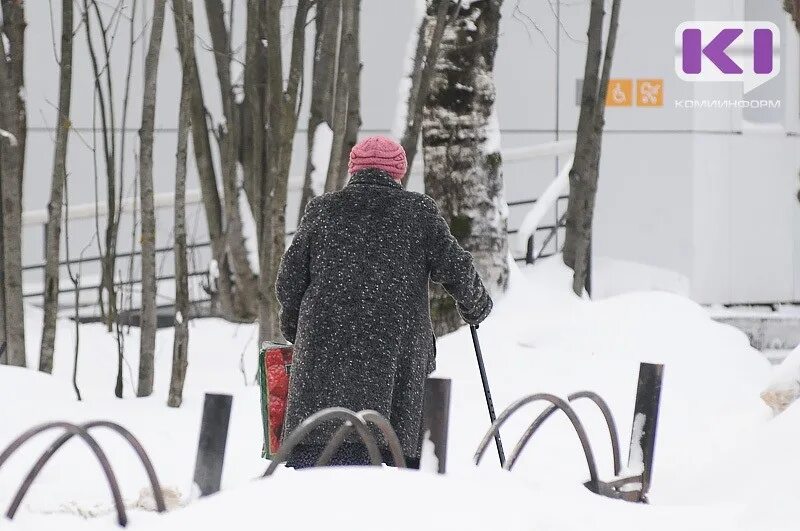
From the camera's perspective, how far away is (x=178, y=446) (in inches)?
223

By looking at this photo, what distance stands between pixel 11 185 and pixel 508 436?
2808 millimetres

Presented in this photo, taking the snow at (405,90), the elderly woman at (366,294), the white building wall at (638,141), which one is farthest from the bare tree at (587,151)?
the elderly woman at (366,294)

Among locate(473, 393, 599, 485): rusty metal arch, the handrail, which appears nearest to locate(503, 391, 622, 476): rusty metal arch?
locate(473, 393, 599, 485): rusty metal arch

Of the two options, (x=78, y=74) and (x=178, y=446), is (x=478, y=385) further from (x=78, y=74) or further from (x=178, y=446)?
(x=78, y=74)

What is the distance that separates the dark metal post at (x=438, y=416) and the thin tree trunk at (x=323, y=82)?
8.83 ft

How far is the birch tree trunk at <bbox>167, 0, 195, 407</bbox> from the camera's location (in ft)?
21.8

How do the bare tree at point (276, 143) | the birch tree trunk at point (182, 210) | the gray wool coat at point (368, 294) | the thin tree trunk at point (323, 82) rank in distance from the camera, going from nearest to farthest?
the gray wool coat at point (368, 294) < the bare tree at point (276, 143) < the birch tree trunk at point (182, 210) < the thin tree trunk at point (323, 82)

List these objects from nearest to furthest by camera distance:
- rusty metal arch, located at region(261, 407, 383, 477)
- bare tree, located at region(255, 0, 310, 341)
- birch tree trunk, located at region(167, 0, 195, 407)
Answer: rusty metal arch, located at region(261, 407, 383, 477), bare tree, located at region(255, 0, 310, 341), birch tree trunk, located at region(167, 0, 195, 407)

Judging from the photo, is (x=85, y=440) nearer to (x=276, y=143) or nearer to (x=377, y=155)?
(x=377, y=155)

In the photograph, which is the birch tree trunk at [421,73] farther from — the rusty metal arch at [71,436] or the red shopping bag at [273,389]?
the rusty metal arch at [71,436]

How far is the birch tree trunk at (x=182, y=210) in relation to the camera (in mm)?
6656

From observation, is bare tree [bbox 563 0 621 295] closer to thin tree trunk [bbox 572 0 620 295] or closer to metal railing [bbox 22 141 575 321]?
thin tree trunk [bbox 572 0 620 295]

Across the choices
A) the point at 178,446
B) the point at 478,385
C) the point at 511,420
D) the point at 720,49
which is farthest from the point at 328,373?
the point at 720,49

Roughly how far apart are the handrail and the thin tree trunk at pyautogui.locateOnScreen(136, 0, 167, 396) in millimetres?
4030
